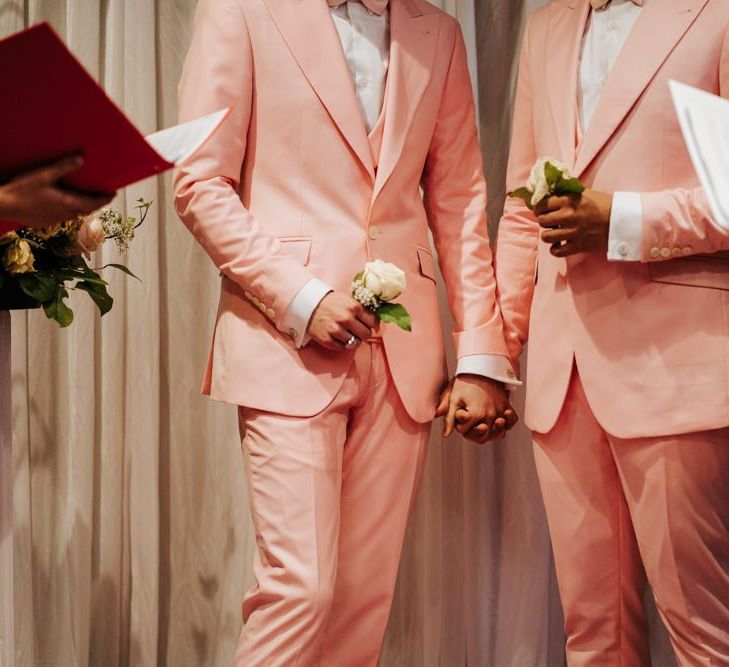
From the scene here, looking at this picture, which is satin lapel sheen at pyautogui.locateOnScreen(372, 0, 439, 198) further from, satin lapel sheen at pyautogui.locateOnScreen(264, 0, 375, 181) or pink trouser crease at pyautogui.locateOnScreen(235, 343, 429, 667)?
pink trouser crease at pyautogui.locateOnScreen(235, 343, 429, 667)

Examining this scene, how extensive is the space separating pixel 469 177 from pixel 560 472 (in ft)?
2.28

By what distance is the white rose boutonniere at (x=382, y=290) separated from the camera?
5.83 ft

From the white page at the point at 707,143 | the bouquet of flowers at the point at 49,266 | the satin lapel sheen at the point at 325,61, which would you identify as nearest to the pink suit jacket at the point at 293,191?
the satin lapel sheen at the point at 325,61

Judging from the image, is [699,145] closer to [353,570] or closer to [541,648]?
[353,570]

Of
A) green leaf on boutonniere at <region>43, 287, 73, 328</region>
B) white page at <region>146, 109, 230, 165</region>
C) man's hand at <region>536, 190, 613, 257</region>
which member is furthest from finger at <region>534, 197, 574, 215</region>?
green leaf on boutonniere at <region>43, 287, 73, 328</region>

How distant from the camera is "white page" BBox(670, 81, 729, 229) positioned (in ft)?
4.17

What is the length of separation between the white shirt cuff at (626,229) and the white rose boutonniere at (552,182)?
0.26 feet

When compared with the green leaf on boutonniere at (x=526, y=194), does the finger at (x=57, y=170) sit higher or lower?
lower

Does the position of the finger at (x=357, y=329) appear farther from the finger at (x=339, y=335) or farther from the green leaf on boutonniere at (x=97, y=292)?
the green leaf on boutonniere at (x=97, y=292)

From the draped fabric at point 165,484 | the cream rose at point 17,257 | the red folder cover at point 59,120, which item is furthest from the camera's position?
the draped fabric at point 165,484

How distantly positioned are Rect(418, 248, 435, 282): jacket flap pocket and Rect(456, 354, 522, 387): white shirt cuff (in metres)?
0.20

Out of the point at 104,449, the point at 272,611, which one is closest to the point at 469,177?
the point at 272,611

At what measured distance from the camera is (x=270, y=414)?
6.15 feet

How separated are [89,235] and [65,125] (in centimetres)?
67
